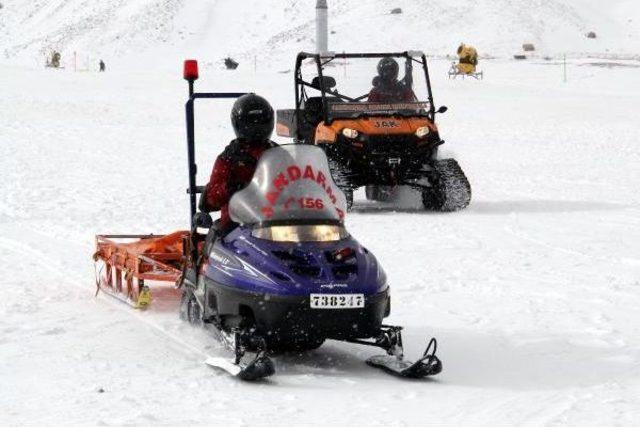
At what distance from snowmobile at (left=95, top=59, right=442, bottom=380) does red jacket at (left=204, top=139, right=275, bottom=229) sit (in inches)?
5.6

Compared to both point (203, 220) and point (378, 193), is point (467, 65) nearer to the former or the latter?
point (378, 193)

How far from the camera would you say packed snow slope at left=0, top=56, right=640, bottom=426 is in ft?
19.7

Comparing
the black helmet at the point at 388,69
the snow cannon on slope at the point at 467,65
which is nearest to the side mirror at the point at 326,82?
the black helmet at the point at 388,69

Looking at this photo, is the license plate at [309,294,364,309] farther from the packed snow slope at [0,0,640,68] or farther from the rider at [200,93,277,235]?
the packed snow slope at [0,0,640,68]

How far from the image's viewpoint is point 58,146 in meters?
22.0

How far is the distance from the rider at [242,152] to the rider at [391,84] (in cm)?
744

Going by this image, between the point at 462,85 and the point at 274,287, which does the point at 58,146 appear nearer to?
the point at 274,287

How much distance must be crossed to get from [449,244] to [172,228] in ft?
10.1

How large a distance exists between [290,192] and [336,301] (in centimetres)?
82

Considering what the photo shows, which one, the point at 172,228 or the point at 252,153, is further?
the point at 172,228

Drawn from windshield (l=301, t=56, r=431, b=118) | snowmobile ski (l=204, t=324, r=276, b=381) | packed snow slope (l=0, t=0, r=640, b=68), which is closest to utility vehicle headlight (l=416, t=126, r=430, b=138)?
windshield (l=301, t=56, r=431, b=118)

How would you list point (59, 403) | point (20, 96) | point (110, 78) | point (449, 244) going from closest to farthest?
1. point (59, 403)
2. point (449, 244)
3. point (20, 96)
4. point (110, 78)

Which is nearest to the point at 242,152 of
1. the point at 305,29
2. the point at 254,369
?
the point at 254,369

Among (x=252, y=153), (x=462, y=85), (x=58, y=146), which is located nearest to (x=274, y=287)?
(x=252, y=153)
